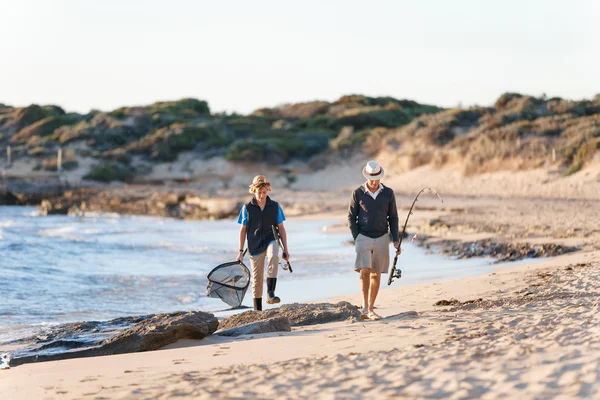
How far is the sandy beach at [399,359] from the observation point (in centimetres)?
516

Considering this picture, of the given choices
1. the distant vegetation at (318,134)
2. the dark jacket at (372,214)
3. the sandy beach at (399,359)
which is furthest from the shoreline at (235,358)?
the distant vegetation at (318,134)

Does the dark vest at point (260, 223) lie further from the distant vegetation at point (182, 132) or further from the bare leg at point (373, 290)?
the distant vegetation at point (182, 132)

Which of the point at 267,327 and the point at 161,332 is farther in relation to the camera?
the point at 267,327

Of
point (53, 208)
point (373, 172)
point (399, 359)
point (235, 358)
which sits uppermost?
point (373, 172)

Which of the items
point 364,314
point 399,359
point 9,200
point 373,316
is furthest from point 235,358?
point 9,200

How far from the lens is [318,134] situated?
52.1 m

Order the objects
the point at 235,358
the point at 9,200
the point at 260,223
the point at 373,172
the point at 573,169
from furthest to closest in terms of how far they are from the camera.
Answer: the point at 9,200 < the point at 573,169 < the point at 260,223 < the point at 373,172 < the point at 235,358

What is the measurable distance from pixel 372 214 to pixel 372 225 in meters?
0.11

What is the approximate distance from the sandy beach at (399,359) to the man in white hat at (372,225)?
54cm

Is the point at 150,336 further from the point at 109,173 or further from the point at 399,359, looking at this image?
the point at 109,173

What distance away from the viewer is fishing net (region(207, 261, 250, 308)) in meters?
9.25

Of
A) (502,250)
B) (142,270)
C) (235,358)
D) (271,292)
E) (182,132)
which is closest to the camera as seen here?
(235,358)

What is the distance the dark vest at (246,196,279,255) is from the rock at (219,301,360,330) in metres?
0.81

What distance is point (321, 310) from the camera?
8.46 metres
